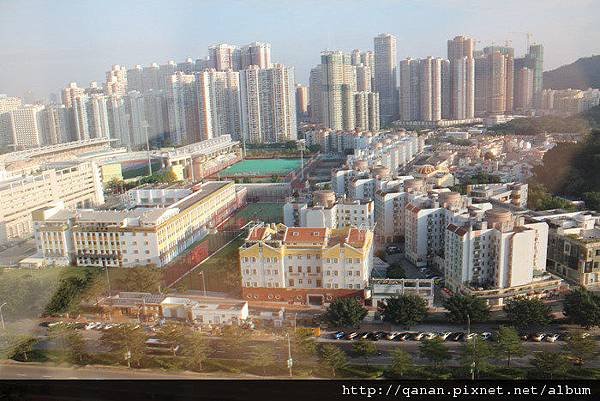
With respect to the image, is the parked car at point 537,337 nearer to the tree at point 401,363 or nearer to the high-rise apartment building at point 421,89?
the tree at point 401,363

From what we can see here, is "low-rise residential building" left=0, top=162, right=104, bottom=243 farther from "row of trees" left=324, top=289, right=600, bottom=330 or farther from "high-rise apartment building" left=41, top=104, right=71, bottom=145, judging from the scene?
"high-rise apartment building" left=41, top=104, right=71, bottom=145

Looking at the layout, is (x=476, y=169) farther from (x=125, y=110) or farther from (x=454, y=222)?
(x=125, y=110)

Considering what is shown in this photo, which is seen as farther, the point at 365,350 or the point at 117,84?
the point at 117,84

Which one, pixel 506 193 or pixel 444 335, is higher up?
pixel 506 193

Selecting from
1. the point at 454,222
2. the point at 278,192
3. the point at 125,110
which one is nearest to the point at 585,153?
the point at 454,222

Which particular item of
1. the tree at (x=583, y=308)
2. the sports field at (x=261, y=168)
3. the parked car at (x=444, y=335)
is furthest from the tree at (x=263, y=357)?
the sports field at (x=261, y=168)

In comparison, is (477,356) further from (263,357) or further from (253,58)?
(253,58)

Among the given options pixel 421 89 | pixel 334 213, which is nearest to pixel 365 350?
pixel 334 213
